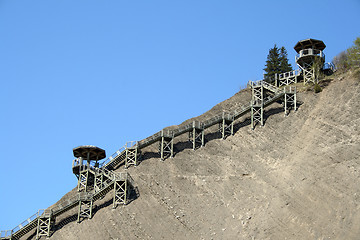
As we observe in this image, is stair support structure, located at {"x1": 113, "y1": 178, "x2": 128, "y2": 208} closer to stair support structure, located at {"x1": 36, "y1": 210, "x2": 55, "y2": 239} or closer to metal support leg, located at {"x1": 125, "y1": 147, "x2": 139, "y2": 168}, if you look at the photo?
metal support leg, located at {"x1": 125, "y1": 147, "x2": 139, "y2": 168}

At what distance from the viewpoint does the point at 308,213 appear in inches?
2286

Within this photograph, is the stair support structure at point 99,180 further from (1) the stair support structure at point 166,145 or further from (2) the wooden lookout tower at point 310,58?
(2) the wooden lookout tower at point 310,58

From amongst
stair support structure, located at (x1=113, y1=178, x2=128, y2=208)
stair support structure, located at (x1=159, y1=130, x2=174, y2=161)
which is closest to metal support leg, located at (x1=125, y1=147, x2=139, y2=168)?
stair support structure, located at (x1=159, y1=130, x2=174, y2=161)

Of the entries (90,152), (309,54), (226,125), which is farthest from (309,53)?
(90,152)

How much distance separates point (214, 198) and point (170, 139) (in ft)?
30.6

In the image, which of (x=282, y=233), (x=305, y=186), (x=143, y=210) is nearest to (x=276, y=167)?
(x=305, y=186)

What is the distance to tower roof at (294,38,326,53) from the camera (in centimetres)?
7544

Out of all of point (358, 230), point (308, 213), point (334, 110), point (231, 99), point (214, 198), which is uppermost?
point (231, 99)

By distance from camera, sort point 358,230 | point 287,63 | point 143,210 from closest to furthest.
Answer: point 358,230 → point 143,210 → point 287,63

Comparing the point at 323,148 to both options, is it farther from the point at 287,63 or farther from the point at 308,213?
the point at 287,63

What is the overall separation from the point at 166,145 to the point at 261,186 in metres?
11.6

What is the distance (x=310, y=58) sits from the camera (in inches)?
2950

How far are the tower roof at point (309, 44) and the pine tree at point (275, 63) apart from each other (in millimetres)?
4818

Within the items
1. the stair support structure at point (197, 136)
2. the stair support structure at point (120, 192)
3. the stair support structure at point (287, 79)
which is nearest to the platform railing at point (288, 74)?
the stair support structure at point (287, 79)
